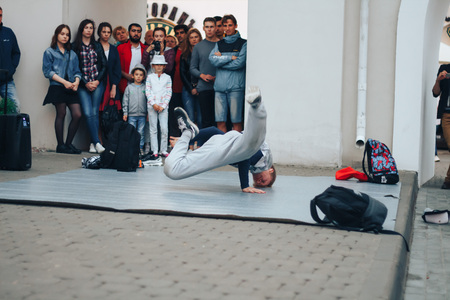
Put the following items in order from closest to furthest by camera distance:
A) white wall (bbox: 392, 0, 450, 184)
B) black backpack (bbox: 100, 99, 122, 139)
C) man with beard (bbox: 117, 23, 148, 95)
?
white wall (bbox: 392, 0, 450, 184) → black backpack (bbox: 100, 99, 122, 139) → man with beard (bbox: 117, 23, 148, 95)

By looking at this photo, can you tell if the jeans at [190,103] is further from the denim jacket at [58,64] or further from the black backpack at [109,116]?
the denim jacket at [58,64]

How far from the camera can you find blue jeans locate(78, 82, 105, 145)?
12211mm

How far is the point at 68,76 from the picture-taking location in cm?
1202

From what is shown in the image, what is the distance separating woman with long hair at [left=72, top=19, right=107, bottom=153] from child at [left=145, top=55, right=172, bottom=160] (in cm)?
98

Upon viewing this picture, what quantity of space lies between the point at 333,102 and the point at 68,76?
4.33 meters

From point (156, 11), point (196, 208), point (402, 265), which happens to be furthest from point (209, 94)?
point (156, 11)

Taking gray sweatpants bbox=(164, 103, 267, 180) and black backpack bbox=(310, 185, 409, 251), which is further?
gray sweatpants bbox=(164, 103, 267, 180)

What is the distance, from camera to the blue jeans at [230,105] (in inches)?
462

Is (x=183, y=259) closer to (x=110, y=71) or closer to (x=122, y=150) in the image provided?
(x=122, y=150)

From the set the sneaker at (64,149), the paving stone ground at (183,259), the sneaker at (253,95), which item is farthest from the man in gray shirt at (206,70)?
the paving stone ground at (183,259)

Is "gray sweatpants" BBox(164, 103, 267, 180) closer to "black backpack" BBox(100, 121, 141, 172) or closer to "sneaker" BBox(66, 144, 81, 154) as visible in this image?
"black backpack" BBox(100, 121, 141, 172)

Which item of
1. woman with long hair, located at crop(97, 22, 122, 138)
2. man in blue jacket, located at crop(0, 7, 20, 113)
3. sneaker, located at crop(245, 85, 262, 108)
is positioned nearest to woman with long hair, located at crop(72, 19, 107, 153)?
woman with long hair, located at crop(97, 22, 122, 138)

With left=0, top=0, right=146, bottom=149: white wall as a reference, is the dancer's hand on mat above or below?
below

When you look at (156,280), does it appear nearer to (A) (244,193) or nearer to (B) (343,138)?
(A) (244,193)
